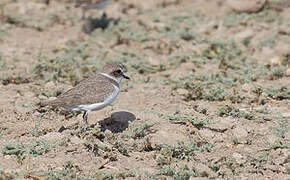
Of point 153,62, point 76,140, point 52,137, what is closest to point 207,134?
point 76,140

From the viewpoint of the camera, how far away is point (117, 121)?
7531 millimetres

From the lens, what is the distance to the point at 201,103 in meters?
8.41

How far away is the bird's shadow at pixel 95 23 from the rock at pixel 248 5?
9.64 ft

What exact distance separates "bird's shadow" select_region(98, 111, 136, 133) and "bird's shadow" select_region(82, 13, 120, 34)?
4728 millimetres

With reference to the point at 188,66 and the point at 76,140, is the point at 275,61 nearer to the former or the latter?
the point at 188,66

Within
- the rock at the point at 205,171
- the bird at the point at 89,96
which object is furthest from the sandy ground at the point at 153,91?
the bird at the point at 89,96

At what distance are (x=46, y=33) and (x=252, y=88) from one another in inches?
206

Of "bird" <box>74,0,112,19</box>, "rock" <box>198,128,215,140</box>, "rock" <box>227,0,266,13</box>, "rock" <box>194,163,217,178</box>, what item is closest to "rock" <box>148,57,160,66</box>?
"bird" <box>74,0,112,19</box>

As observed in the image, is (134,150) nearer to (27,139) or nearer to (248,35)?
(27,139)

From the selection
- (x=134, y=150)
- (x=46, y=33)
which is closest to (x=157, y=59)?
(x=46, y=33)

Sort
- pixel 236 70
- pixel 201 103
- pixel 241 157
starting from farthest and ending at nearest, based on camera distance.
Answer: pixel 236 70, pixel 201 103, pixel 241 157

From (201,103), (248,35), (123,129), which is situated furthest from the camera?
(248,35)

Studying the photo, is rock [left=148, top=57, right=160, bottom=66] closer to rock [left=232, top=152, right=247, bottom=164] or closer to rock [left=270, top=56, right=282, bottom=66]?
rock [left=270, top=56, right=282, bottom=66]

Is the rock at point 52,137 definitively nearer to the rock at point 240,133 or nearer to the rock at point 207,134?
the rock at point 207,134
